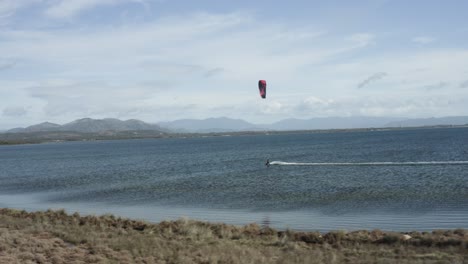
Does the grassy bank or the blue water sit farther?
the blue water

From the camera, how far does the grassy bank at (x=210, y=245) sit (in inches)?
586

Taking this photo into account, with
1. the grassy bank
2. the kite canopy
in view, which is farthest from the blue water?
the kite canopy

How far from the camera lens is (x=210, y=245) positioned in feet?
57.4

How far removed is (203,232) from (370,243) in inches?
265

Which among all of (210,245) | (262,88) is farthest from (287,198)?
(210,245)

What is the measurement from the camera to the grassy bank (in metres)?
14.9

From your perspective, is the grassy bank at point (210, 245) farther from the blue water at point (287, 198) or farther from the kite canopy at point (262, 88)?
the kite canopy at point (262, 88)

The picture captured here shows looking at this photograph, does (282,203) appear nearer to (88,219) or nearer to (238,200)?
(238,200)

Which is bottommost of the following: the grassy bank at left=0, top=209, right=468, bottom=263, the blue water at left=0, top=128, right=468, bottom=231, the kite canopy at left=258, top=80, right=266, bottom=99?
the blue water at left=0, top=128, right=468, bottom=231

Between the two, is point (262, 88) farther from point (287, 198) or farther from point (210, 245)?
point (210, 245)

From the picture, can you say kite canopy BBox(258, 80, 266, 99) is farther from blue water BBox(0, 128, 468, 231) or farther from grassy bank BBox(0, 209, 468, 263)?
grassy bank BBox(0, 209, 468, 263)

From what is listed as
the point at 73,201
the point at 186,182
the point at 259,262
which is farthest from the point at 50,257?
the point at 186,182

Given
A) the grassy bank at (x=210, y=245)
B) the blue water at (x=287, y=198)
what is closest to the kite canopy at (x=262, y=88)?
the blue water at (x=287, y=198)

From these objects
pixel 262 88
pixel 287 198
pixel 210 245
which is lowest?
pixel 287 198
